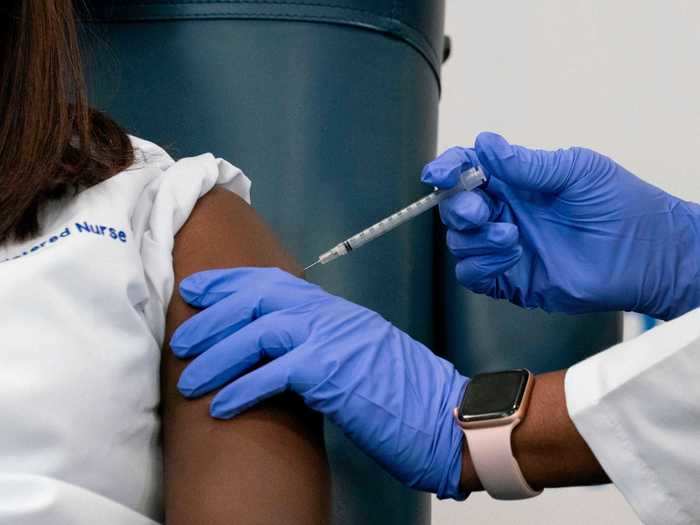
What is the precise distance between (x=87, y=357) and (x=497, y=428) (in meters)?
0.43

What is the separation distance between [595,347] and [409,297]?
28 cm

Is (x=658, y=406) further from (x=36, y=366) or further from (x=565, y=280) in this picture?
(x=36, y=366)

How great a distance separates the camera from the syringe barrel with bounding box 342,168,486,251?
1.32 metres

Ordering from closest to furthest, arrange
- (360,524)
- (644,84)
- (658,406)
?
(658,406)
(360,524)
(644,84)

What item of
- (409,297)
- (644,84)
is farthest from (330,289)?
(644,84)

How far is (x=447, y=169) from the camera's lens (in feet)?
4.21

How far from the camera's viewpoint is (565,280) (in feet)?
4.60

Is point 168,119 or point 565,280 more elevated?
point 168,119

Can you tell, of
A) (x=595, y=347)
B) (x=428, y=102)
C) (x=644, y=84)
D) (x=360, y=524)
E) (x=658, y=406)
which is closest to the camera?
(x=658, y=406)

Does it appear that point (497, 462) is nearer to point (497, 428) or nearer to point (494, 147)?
point (497, 428)

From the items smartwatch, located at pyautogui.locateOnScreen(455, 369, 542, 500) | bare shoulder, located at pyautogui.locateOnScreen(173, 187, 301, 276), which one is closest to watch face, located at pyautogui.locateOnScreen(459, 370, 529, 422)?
smartwatch, located at pyautogui.locateOnScreen(455, 369, 542, 500)

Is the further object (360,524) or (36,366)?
(360,524)

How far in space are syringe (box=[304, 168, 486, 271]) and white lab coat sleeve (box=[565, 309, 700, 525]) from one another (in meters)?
0.36

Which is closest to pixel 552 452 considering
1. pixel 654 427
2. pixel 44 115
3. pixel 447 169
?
pixel 654 427
